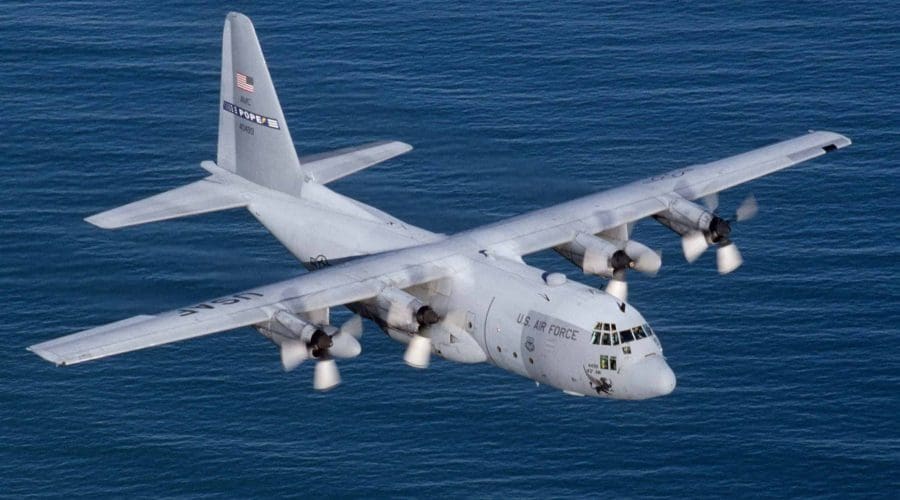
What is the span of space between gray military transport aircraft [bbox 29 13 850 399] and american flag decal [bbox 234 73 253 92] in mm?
116

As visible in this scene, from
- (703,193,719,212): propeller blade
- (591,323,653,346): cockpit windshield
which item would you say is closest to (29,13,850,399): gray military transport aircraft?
(591,323,653,346): cockpit windshield

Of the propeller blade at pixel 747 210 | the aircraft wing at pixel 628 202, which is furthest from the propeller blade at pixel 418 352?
the propeller blade at pixel 747 210

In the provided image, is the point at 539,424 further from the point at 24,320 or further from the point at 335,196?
the point at 24,320

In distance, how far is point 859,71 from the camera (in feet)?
479

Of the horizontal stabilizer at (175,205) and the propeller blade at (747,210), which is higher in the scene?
the propeller blade at (747,210)

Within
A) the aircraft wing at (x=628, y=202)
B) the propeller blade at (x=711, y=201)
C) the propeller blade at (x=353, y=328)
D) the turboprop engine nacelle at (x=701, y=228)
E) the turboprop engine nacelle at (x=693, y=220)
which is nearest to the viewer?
the propeller blade at (x=353, y=328)

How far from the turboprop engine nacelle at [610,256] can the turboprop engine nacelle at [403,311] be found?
32.5 feet

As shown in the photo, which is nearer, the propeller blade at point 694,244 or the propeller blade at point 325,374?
the propeller blade at point 325,374

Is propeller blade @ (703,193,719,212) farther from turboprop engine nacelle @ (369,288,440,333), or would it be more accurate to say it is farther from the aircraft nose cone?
turboprop engine nacelle @ (369,288,440,333)

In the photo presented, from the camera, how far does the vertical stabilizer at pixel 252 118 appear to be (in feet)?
290

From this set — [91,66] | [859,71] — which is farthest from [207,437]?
[859,71]

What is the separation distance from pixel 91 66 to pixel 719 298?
202 ft

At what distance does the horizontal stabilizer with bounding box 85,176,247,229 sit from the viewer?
8388 cm

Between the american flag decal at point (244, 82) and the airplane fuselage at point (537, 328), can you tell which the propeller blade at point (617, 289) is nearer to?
the airplane fuselage at point (537, 328)
